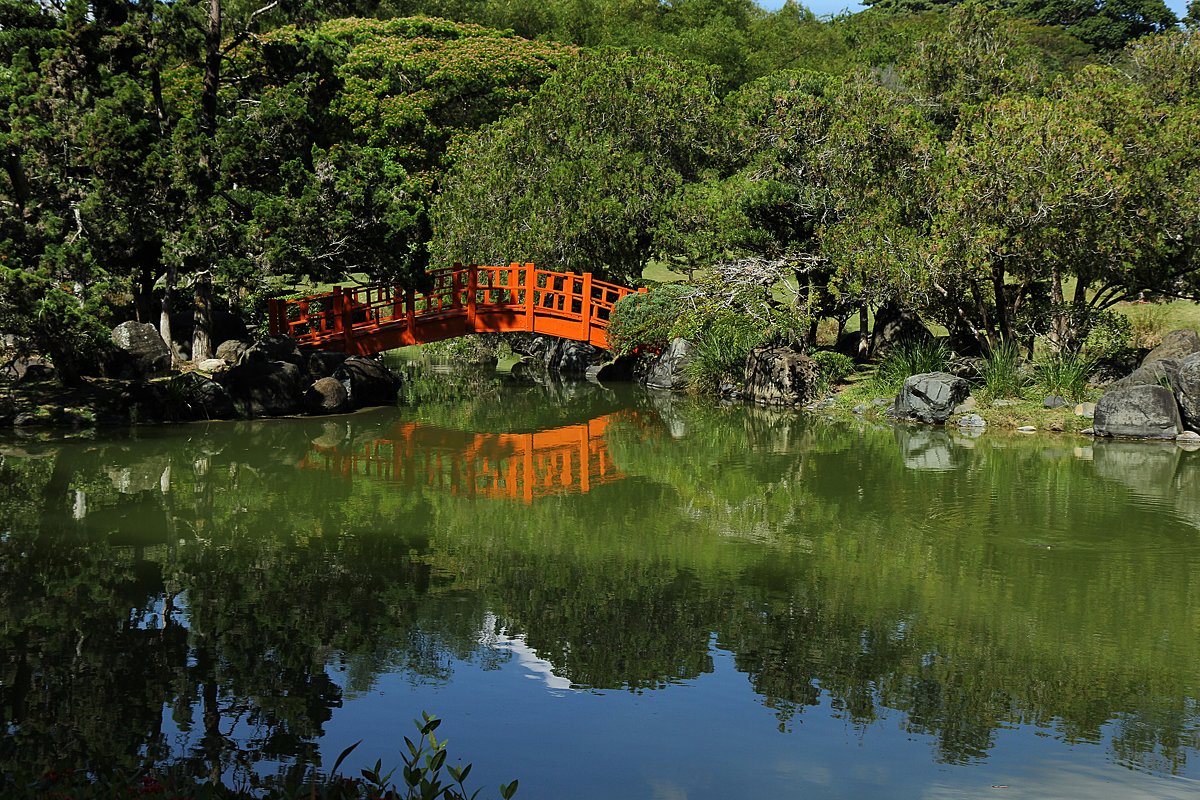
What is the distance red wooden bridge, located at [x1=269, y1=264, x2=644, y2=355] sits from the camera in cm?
2048

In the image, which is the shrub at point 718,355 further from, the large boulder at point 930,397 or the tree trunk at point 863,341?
the large boulder at point 930,397

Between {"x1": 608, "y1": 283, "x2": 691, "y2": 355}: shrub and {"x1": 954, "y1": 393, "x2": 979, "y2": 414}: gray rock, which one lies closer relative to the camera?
{"x1": 954, "y1": 393, "x2": 979, "y2": 414}: gray rock

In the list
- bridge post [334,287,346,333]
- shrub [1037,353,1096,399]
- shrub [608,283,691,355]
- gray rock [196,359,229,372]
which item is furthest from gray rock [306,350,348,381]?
shrub [1037,353,1096,399]

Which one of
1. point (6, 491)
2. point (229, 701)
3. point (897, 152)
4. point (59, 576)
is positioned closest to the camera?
point (229, 701)

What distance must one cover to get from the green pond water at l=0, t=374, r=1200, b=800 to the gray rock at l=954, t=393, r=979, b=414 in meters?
3.07

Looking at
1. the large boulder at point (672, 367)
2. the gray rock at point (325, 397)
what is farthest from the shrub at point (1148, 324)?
the gray rock at point (325, 397)

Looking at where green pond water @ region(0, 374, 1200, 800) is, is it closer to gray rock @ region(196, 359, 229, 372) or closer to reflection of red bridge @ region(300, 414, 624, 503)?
reflection of red bridge @ region(300, 414, 624, 503)

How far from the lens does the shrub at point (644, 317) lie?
20.9 m

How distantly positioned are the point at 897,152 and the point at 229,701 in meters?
15.7

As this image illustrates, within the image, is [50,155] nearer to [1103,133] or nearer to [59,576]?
[59,576]

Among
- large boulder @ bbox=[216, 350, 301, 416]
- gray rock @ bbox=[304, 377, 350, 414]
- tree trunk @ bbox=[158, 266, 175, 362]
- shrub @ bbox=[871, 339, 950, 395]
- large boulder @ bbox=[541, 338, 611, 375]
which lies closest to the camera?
large boulder @ bbox=[216, 350, 301, 416]

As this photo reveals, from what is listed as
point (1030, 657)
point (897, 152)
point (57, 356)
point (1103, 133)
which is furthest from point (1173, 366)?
point (57, 356)

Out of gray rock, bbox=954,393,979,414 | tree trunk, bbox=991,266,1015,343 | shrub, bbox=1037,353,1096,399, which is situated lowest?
gray rock, bbox=954,393,979,414

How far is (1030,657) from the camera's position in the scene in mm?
7254
